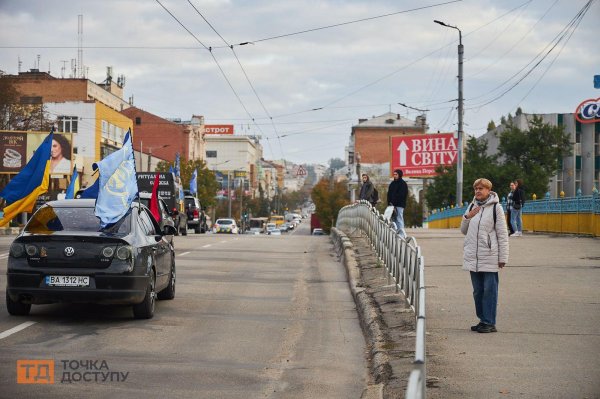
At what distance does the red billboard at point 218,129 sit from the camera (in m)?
149

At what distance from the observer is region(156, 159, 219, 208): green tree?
88.0 metres

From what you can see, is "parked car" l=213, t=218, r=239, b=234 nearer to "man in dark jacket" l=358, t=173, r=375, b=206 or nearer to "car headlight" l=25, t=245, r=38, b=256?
"man in dark jacket" l=358, t=173, r=375, b=206

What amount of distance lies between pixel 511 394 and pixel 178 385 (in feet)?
8.45

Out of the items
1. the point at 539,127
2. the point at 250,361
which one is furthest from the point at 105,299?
the point at 539,127

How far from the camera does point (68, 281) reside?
10.0m

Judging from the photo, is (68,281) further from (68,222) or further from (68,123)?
(68,123)

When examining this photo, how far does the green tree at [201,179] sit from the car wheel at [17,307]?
76.9 m

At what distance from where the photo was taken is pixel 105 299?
10.1 meters

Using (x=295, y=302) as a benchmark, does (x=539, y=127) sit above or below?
above

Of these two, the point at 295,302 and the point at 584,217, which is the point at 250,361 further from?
the point at 584,217

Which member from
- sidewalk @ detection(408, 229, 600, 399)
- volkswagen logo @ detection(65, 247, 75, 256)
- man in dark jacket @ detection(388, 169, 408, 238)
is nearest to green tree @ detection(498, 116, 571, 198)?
man in dark jacket @ detection(388, 169, 408, 238)

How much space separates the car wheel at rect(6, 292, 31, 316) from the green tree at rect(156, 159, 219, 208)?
76913mm

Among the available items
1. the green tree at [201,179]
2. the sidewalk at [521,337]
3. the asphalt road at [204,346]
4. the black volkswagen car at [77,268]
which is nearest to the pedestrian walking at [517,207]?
the sidewalk at [521,337]

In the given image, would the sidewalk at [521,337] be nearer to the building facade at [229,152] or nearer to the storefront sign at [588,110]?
the storefront sign at [588,110]
